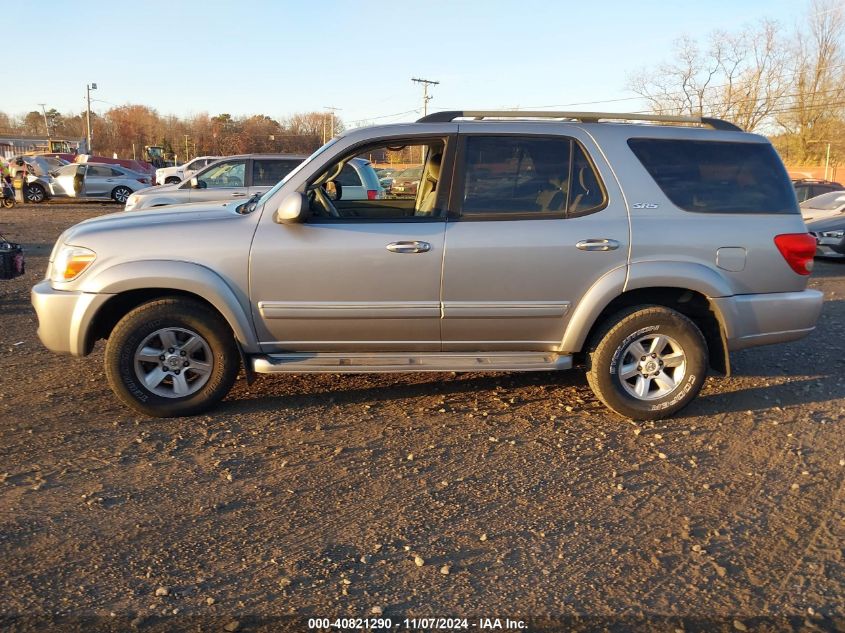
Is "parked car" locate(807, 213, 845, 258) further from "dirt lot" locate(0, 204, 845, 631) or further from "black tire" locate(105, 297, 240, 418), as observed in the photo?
"black tire" locate(105, 297, 240, 418)

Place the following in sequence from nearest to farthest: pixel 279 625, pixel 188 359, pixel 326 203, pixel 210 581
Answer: pixel 279 625, pixel 210 581, pixel 188 359, pixel 326 203

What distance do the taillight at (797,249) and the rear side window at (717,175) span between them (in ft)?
0.65

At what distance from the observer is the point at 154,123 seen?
89.2 m

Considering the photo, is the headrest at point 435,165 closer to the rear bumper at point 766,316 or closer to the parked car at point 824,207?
the rear bumper at point 766,316

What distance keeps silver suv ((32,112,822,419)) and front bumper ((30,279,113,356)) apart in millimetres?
12

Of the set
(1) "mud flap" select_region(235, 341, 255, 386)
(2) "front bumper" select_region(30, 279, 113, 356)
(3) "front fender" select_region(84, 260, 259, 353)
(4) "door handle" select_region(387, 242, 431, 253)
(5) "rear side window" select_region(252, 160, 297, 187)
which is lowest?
(1) "mud flap" select_region(235, 341, 255, 386)

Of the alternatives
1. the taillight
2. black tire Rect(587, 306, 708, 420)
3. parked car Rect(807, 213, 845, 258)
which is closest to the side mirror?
black tire Rect(587, 306, 708, 420)

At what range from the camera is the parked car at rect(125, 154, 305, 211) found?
12.4 meters

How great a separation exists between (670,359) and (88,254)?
387 centimetres

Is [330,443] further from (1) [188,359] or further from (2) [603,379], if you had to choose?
(2) [603,379]

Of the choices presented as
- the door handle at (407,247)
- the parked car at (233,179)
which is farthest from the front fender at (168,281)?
the parked car at (233,179)

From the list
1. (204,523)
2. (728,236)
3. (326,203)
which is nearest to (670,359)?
(728,236)

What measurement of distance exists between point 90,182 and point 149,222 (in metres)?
22.3

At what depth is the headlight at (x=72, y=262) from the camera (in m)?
4.54
